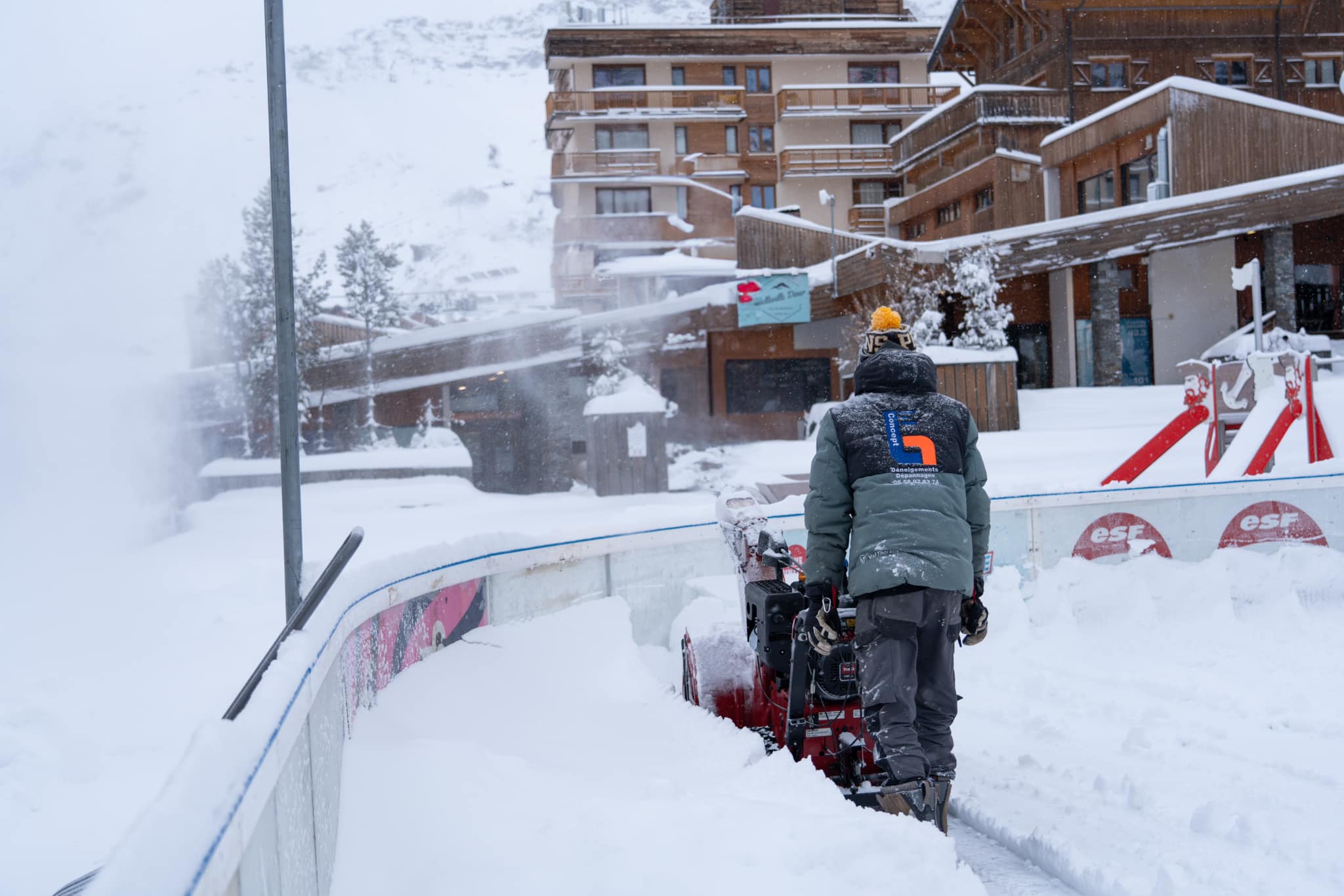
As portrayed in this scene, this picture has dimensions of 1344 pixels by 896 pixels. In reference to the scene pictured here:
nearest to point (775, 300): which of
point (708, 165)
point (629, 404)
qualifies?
point (629, 404)

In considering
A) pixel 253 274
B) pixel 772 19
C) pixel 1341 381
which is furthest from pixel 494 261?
pixel 1341 381

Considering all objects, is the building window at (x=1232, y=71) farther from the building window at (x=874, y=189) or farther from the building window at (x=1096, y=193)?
the building window at (x=874, y=189)

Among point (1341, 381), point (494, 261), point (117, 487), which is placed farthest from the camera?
point (494, 261)

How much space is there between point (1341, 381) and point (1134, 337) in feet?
46.0

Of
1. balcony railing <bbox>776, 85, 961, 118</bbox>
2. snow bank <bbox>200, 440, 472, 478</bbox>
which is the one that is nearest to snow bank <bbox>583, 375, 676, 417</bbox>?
snow bank <bbox>200, 440, 472, 478</bbox>

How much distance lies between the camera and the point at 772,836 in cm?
323

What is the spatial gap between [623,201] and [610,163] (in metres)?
1.51

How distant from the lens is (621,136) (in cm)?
4316

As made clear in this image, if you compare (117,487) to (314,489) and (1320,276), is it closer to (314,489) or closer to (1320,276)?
(314,489)

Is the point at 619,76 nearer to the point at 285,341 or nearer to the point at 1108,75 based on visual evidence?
the point at 1108,75

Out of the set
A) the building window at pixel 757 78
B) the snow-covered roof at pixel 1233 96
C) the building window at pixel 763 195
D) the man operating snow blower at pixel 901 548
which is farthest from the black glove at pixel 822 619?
the building window at pixel 757 78

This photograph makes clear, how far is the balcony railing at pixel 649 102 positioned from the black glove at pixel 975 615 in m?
39.9

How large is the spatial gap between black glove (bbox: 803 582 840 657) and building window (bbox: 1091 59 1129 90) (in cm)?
3002

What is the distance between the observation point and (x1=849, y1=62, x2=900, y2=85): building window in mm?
44375
